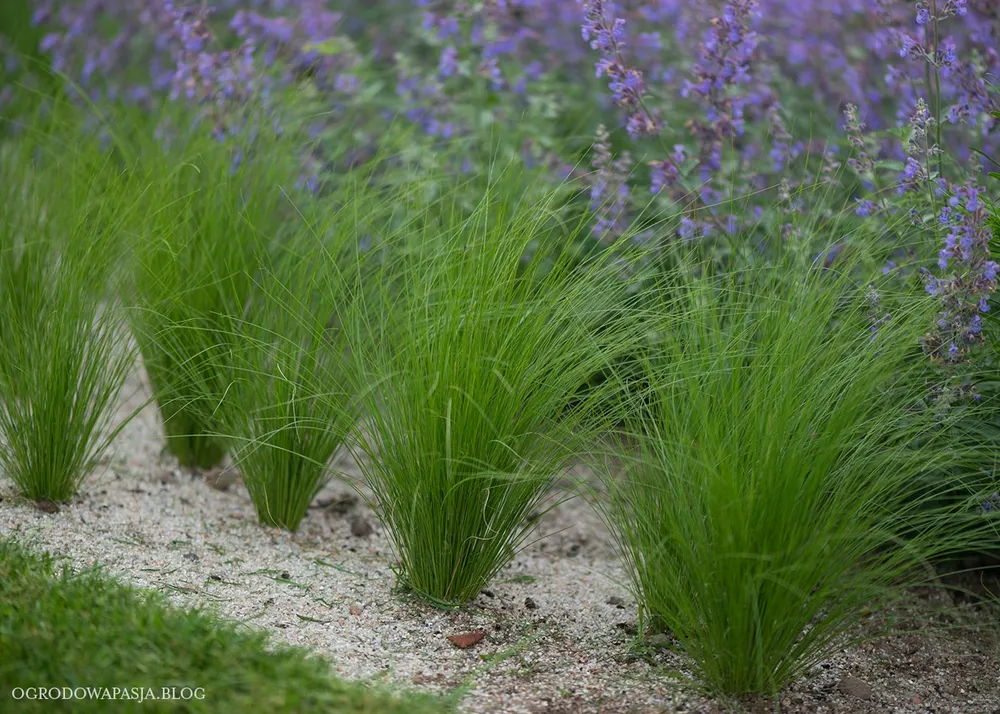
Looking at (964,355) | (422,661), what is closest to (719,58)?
(964,355)

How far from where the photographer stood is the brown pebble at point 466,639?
2.41m

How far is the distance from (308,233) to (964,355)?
187 cm

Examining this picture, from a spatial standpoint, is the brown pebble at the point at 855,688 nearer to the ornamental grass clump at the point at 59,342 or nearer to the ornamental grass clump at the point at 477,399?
the ornamental grass clump at the point at 477,399

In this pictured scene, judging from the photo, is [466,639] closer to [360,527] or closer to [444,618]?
[444,618]

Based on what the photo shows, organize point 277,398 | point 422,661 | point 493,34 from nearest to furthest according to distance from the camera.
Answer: point 422,661 < point 277,398 < point 493,34

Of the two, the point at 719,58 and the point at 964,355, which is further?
the point at 719,58

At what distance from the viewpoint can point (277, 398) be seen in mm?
2748

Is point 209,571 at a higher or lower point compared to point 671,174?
lower

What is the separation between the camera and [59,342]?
2678 millimetres

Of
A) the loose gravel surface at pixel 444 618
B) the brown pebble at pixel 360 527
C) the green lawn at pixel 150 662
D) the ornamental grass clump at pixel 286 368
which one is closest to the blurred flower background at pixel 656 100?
the ornamental grass clump at pixel 286 368

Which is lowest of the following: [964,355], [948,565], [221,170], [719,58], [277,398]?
[948,565]

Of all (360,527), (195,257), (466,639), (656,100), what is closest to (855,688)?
(466,639)

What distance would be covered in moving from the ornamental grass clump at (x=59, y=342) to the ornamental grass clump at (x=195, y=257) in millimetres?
91

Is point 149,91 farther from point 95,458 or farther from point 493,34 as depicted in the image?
point 95,458
